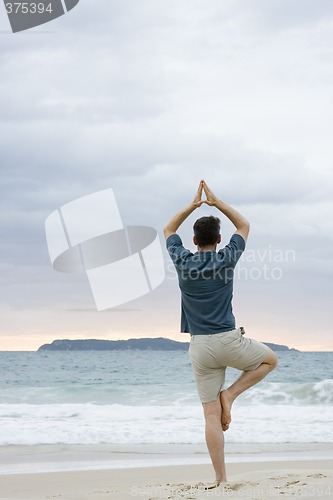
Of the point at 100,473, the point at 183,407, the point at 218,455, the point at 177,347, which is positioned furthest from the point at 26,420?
the point at 177,347

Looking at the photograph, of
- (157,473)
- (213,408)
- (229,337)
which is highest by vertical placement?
(229,337)

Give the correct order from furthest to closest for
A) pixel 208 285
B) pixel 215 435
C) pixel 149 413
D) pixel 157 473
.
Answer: pixel 149 413 → pixel 157 473 → pixel 215 435 → pixel 208 285

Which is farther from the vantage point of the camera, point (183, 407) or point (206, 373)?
point (183, 407)

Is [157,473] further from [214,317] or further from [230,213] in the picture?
[230,213]

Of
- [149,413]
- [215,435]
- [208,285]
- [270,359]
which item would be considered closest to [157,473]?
[215,435]

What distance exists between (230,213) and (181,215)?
0.34 m

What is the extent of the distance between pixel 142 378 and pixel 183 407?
35.5 ft

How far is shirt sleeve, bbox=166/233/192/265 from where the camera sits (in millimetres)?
4789

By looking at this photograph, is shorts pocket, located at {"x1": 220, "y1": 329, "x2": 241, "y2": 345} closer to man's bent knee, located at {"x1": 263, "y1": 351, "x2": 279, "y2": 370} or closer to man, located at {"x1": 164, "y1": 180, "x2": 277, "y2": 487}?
man, located at {"x1": 164, "y1": 180, "x2": 277, "y2": 487}

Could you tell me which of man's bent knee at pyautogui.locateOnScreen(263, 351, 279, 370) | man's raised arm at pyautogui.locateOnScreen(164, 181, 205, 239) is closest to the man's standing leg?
man's bent knee at pyautogui.locateOnScreen(263, 351, 279, 370)

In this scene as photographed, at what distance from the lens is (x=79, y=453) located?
9031 millimetres

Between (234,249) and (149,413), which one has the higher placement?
(234,249)

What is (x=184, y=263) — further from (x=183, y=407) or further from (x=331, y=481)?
(x=183, y=407)

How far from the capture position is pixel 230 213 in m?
4.95
